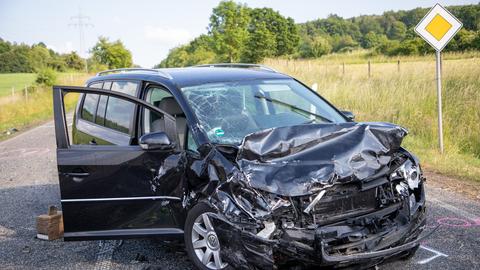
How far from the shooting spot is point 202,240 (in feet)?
12.3

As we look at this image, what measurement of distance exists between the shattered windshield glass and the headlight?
1017mm

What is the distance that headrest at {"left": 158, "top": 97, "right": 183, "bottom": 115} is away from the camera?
4.60 m

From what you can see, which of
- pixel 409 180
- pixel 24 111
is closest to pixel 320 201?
pixel 409 180

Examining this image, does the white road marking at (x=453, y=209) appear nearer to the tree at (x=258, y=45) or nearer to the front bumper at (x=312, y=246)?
the front bumper at (x=312, y=246)

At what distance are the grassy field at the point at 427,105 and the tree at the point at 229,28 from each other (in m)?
23.0

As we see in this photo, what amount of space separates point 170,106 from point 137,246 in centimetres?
146

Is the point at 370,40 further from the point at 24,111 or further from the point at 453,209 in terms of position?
the point at 453,209

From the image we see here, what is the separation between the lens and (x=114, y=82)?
5.66 metres

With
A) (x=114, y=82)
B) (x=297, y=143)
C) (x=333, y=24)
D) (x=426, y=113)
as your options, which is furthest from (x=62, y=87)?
(x=333, y=24)

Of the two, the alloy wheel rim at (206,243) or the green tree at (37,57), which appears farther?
the green tree at (37,57)

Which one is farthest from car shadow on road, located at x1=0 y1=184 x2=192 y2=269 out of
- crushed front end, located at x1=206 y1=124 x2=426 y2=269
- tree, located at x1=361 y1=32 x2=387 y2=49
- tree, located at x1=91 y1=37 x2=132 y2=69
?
tree, located at x1=361 y1=32 x2=387 y2=49

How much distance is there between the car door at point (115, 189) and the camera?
4.11 metres

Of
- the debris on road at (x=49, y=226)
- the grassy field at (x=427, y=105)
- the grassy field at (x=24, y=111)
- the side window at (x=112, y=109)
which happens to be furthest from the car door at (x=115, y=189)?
the grassy field at (x=24, y=111)

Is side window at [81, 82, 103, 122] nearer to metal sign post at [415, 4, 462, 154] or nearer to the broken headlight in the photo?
the broken headlight
